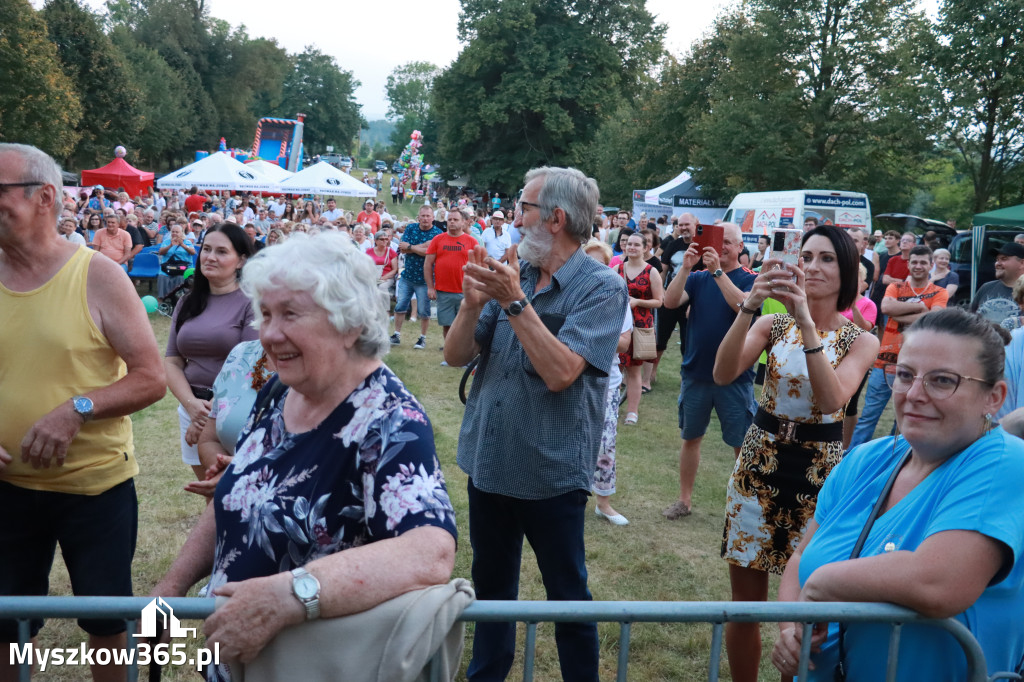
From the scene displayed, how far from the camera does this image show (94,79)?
40.2 metres

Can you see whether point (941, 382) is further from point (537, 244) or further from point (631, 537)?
point (631, 537)

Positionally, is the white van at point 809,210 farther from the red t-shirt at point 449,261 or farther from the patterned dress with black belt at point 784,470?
the patterned dress with black belt at point 784,470

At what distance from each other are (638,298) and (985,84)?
2161cm

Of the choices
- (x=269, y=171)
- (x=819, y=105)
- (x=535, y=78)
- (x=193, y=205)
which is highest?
(x=535, y=78)

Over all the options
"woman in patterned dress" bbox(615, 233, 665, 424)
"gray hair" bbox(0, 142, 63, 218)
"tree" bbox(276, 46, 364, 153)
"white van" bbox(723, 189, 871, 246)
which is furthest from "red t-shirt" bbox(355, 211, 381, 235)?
"tree" bbox(276, 46, 364, 153)

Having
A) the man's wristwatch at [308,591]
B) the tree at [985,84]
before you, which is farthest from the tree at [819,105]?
the man's wristwatch at [308,591]

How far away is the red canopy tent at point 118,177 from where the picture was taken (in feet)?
96.2

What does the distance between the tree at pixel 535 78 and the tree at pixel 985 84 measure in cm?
2370

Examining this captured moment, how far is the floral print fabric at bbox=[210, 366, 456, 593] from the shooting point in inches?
65.2

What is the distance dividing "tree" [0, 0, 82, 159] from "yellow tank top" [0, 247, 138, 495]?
29.0 meters

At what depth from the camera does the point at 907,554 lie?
1.75 m

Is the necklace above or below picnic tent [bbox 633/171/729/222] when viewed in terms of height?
below

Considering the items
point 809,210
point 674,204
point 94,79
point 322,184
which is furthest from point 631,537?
point 94,79

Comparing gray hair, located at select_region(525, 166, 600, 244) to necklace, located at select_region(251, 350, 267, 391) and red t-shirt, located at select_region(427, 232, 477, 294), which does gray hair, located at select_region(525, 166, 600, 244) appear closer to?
necklace, located at select_region(251, 350, 267, 391)
